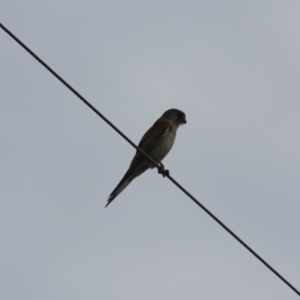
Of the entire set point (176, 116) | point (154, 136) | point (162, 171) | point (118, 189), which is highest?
point (176, 116)

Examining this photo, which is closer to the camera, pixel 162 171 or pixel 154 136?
pixel 162 171

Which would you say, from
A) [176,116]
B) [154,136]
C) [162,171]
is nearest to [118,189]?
[162,171]

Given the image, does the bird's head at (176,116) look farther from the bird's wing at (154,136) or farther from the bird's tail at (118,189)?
the bird's tail at (118,189)

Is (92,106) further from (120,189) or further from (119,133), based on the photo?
(120,189)

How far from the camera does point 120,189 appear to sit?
367 inches

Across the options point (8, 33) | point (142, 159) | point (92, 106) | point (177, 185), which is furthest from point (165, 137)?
point (8, 33)

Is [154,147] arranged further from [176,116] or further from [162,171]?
[176,116]

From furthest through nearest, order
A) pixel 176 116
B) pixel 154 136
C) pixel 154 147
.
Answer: pixel 176 116, pixel 154 136, pixel 154 147

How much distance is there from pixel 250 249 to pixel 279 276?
29 cm

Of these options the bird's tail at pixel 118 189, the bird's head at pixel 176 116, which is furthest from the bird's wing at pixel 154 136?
the bird's tail at pixel 118 189

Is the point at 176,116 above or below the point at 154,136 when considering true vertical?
above

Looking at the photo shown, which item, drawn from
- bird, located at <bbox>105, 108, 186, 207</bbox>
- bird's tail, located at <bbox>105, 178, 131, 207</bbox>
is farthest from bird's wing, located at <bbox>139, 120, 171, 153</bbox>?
bird's tail, located at <bbox>105, 178, 131, 207</bbox>

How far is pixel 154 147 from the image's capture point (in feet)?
32.2

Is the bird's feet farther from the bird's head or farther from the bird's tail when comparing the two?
the bird's head
